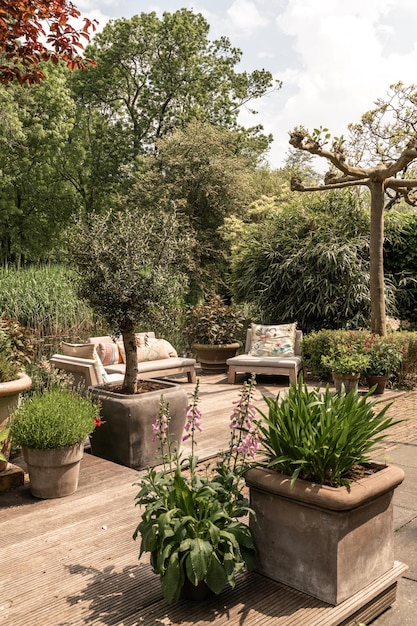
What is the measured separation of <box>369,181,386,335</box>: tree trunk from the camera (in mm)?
8266

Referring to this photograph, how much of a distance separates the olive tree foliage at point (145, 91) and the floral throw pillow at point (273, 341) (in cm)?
1460

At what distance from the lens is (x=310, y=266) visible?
983 cm

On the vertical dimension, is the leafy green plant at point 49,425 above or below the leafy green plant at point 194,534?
above

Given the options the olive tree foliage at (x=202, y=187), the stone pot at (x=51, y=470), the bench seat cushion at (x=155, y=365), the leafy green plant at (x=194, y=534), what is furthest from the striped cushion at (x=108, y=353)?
the olive tree foliage at (x=202, y=187)

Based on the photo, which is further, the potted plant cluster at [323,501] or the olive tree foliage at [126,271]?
the olive tree foliage at [126,271]

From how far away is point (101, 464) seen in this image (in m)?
4.13

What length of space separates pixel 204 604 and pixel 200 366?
7.43 metres

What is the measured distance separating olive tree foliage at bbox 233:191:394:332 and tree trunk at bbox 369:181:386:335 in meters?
1.21

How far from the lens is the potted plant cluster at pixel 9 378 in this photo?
147 inches

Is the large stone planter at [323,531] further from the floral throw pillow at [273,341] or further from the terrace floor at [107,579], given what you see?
the floral throw pillow at [273,341]

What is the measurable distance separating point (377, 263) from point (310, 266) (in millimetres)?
1689

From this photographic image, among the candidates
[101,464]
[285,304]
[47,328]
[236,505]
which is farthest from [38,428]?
[285,304]

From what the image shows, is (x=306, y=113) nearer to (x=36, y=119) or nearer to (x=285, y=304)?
(x=285, y=304)


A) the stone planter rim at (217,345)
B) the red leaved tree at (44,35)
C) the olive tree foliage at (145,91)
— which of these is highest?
the olive tree foliage at (145,91)
